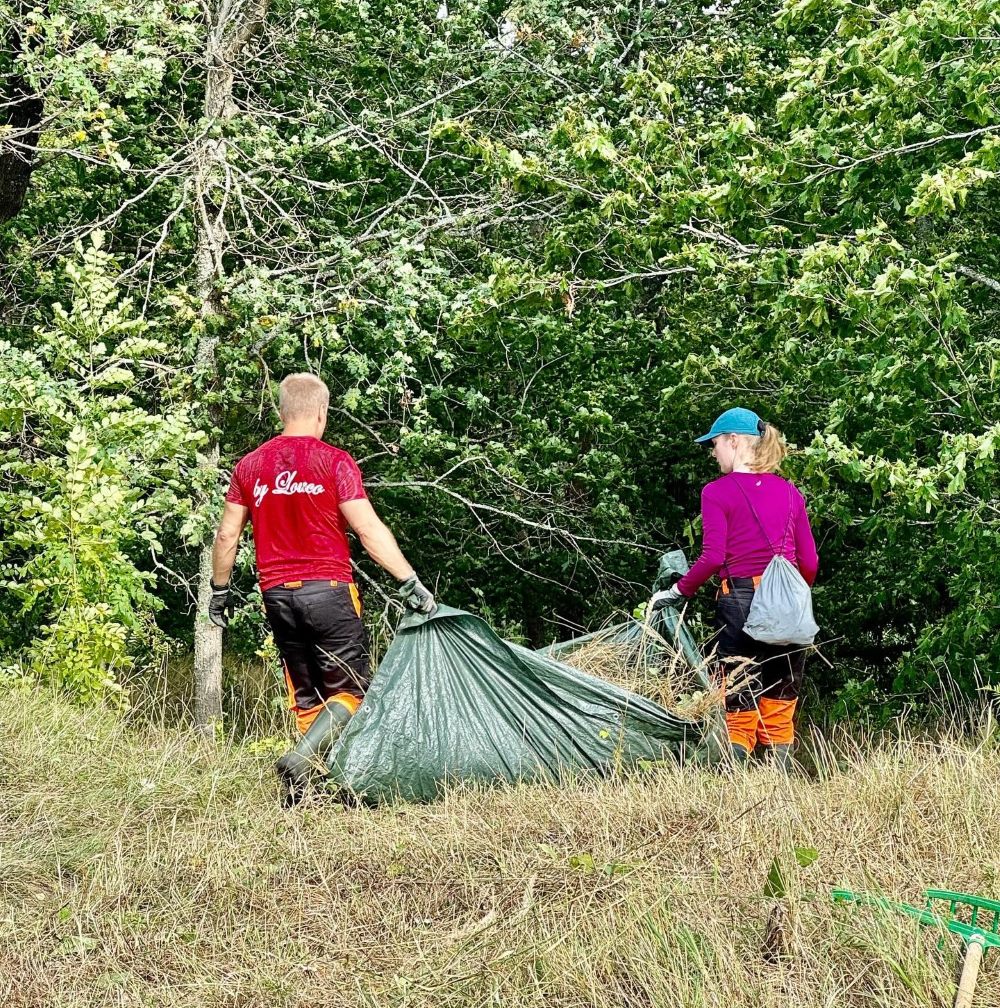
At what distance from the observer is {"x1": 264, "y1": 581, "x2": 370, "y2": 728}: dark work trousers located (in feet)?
15.1

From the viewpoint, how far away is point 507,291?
6500 millimetres

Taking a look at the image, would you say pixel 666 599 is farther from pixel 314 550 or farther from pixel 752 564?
pixel 314 550

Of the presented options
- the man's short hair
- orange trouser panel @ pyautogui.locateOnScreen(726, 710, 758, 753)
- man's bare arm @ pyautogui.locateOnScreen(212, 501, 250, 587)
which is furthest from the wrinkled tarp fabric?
the man's short hair

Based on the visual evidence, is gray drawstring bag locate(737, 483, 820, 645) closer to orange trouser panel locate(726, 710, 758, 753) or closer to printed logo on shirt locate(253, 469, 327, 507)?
orange trouser panel locate(726, 710, 758, 753)

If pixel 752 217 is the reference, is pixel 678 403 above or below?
below

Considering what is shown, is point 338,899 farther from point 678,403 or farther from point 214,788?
point 678,403

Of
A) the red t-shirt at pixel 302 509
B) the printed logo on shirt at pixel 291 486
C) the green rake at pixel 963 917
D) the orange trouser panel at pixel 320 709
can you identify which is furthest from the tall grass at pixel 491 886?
the printed logo on shirt at pixel 291 486

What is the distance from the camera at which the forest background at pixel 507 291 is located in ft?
18.2

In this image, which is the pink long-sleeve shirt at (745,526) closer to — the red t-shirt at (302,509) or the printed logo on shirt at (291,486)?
the red t-shirt at (302,509)

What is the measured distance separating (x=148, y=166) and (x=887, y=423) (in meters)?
4.82

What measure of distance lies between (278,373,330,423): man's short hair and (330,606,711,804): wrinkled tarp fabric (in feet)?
2.83

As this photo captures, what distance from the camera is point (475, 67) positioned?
25.8 feet

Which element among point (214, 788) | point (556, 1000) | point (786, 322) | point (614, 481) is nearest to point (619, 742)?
point (214, 788)

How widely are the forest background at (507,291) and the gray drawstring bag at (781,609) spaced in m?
0.59
